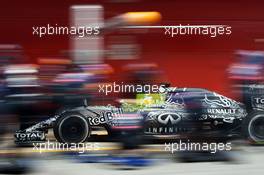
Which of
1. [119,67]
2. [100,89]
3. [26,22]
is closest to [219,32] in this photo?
[119,67]

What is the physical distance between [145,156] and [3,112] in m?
1.73

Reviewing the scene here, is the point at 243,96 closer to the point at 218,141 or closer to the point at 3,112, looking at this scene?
the point at 218,141

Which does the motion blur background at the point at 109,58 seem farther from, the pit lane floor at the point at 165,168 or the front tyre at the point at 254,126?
the front tyre at the point at 254,126

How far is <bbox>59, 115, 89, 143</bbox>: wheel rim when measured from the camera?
934cm

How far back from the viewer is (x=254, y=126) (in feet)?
31.5

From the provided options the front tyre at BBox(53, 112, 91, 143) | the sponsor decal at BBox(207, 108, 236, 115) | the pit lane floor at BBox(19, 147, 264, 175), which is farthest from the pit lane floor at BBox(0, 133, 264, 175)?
the sponsor decal at BBox(207, 108, 236, 115)

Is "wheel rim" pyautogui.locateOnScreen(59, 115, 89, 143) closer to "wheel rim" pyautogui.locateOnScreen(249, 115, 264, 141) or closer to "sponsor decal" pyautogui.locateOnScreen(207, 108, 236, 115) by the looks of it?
"sponsor decal" pyautogui.locateOnScreen(207, 108, 236, 115)

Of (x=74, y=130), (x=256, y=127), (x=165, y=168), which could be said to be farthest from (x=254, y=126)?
(x=74, y=130)

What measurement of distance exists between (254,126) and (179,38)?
2279mm

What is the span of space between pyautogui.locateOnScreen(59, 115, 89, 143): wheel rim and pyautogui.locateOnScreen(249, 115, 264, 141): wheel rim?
2.30 metres

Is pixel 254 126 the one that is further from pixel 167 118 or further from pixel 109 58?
pixel 109 58

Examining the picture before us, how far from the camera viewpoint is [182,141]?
8.53 meters

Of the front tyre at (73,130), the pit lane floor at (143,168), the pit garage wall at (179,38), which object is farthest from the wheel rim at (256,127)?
the front tyre at (73,130)

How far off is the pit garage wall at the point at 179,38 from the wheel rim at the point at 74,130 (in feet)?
5.27
